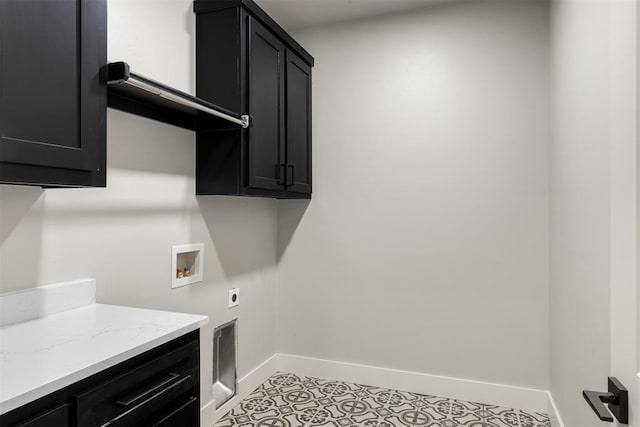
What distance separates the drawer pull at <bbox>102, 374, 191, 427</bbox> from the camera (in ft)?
3.39

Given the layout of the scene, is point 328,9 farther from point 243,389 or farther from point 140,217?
point 243,389

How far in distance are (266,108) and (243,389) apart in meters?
1.72

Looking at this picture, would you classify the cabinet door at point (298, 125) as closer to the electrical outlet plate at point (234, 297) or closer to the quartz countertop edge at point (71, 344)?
the electrical outlet plate at point (234, 297)

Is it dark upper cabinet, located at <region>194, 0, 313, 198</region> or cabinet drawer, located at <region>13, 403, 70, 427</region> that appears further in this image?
dark upper cabinet, located at <region>194, 0, 313, 198</region>

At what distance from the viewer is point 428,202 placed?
266cm

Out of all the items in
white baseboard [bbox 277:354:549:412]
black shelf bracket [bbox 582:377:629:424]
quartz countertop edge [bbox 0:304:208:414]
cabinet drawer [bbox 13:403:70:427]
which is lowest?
white baseboard [bbox 277:354:549:412]

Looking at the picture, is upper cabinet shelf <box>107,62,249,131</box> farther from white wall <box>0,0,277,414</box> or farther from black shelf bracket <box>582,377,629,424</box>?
black shelf bracket <box>582,377,629,424</box>

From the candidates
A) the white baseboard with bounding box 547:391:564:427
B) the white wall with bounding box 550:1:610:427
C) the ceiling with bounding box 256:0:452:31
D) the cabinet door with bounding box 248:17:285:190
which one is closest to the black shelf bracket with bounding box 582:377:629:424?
the white wall with bounding box 550:1:610:427

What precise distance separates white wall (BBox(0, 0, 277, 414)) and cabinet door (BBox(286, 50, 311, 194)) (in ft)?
1.35

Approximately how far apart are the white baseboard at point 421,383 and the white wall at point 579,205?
209 mm

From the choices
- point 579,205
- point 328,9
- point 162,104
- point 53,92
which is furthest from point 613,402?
point 328,9

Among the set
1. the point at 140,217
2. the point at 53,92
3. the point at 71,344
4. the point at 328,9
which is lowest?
the point at 71,344

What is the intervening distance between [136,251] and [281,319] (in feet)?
4.89

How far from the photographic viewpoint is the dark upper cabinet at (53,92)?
1001 millimetres
